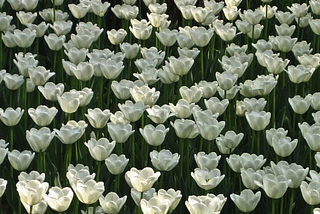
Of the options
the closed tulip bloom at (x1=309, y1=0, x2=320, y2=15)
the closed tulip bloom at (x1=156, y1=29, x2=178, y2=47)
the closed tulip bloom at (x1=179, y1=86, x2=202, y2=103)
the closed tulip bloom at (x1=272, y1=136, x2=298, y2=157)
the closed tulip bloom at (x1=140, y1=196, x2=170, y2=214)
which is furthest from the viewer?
the closed tulip bloom at (x1=309, y1=0, x2=320, y2=15)

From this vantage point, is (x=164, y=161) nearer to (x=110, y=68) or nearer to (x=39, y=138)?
(x=39, y=138)

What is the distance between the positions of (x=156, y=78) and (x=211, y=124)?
0.75 m

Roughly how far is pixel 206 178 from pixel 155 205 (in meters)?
0.41

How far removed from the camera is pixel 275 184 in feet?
8.77

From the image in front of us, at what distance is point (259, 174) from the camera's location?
9.16ft

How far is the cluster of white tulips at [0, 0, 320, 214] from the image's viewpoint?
8.86 feet

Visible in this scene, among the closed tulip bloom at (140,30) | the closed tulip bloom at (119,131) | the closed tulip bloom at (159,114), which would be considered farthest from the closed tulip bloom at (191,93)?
the closed tulip bloom at (140,30)

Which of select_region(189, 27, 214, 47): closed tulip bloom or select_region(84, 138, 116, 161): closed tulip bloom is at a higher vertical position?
select_region(189, 27, 214, 47): closed tulip bloom

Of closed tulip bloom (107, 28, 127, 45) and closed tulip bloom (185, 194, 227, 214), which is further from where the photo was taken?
closed tulip bloom (107, 28, 127, 45)

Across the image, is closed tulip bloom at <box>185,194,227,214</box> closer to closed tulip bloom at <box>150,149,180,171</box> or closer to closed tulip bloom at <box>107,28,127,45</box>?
closed tulip bloom at <box>150,149,180,171</box>

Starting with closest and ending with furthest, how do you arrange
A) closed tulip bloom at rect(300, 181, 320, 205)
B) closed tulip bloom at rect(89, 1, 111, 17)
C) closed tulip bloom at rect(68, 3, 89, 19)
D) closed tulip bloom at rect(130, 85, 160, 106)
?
closed tulip bloom at rect(300, 181, 320, 205)
closed tulip bloom at rect(130, 85, 160, 106)
closed tulip bloom at rect(68, 3, 89, 19)
closed tulip bloom at rect(89, 1, 111, 17)

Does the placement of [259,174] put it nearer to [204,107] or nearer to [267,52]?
[204,107]

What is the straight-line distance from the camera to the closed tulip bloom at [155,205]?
7.93 feet

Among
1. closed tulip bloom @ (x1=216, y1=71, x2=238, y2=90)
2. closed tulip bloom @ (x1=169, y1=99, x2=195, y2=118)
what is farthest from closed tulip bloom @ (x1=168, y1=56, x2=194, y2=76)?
closed tulip bloom @ (x1=169, y1=99, x2=195, y2=118)
